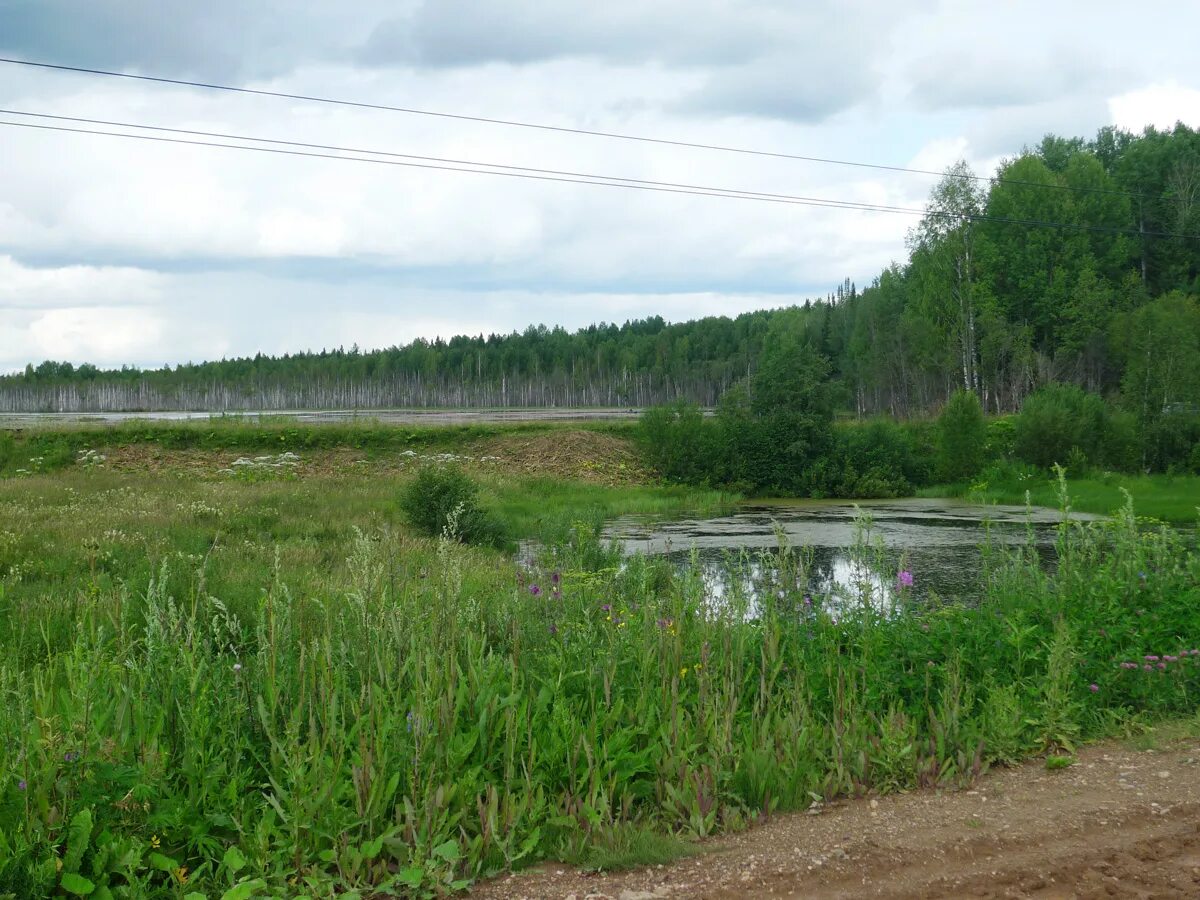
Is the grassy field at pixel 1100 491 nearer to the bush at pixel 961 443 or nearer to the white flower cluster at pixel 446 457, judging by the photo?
the bush at pixel 961 443

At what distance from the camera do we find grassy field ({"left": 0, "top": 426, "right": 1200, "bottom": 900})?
12.6 ft

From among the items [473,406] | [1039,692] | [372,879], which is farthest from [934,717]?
[473,406]

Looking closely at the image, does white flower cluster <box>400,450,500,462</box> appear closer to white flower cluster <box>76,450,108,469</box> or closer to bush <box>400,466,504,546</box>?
white flower cluster <box>76,450,108,469</box>

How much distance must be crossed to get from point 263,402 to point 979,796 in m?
109

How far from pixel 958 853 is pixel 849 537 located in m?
16.0

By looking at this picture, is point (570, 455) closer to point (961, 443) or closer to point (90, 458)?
point (961, 443)

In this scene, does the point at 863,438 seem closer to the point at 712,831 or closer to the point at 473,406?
the point at 712,831

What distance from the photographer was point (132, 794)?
3.87 metres

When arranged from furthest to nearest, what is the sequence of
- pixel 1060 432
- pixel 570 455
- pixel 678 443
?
pixel 1060 432 → pixel 678 443 → pixel 570 455

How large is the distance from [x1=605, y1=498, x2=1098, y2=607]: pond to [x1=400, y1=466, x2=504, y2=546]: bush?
2253 mm

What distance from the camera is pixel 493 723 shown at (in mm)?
4684

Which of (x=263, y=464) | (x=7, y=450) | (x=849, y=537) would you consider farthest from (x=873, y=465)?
(x=7, y=450)

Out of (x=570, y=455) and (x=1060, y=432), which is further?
(x=1060, y=432)

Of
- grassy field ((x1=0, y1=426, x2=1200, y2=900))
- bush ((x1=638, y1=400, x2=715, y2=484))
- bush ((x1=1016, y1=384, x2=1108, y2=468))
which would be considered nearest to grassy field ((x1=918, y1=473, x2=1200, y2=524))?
bush ((x1=1016, y1=384, x2=1108, y2=468))
